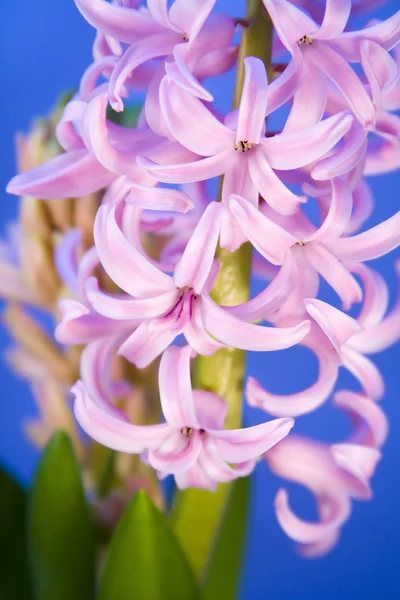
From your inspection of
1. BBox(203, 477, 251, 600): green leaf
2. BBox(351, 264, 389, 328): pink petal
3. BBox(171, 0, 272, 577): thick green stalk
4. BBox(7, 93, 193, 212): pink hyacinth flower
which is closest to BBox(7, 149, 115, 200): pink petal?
BBox(7, 93, 193, 212): pink hyacinth flower

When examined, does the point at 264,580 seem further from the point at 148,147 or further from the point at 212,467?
the point at 148,147

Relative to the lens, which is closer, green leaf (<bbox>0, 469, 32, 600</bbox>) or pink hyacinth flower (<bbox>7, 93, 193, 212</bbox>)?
pink hyacinth flower (<bbox>7, 93, 193, 212</bbox>)

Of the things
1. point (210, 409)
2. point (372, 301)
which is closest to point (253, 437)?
point (210, 409)

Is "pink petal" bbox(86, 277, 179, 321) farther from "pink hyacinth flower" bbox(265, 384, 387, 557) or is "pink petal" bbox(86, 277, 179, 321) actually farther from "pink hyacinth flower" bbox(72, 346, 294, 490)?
"pink hyacinth flower" bbox(265, 384, 387, 557)

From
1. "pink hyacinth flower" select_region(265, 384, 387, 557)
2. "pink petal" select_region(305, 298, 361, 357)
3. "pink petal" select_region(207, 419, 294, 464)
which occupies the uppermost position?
"pink petal" select_region(305, 298, 361, 357)

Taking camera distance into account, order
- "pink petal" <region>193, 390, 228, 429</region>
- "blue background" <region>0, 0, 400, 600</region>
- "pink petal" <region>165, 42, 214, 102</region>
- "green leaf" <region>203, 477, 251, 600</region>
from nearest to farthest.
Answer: "pink petal" <region>165, 42, 214, 102</region> < "pink petal" <region>193, 390, 228, 429</region> < "green leaf" <region>203, 477, 251, 600</region> < "blue background" <region>0, 0, 400, 600</region>

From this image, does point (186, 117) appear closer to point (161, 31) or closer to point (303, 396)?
point (161, 31)

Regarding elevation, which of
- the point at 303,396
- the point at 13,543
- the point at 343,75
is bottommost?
the point at 13,543

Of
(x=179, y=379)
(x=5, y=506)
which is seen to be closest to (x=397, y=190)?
(x=179, y=379)
